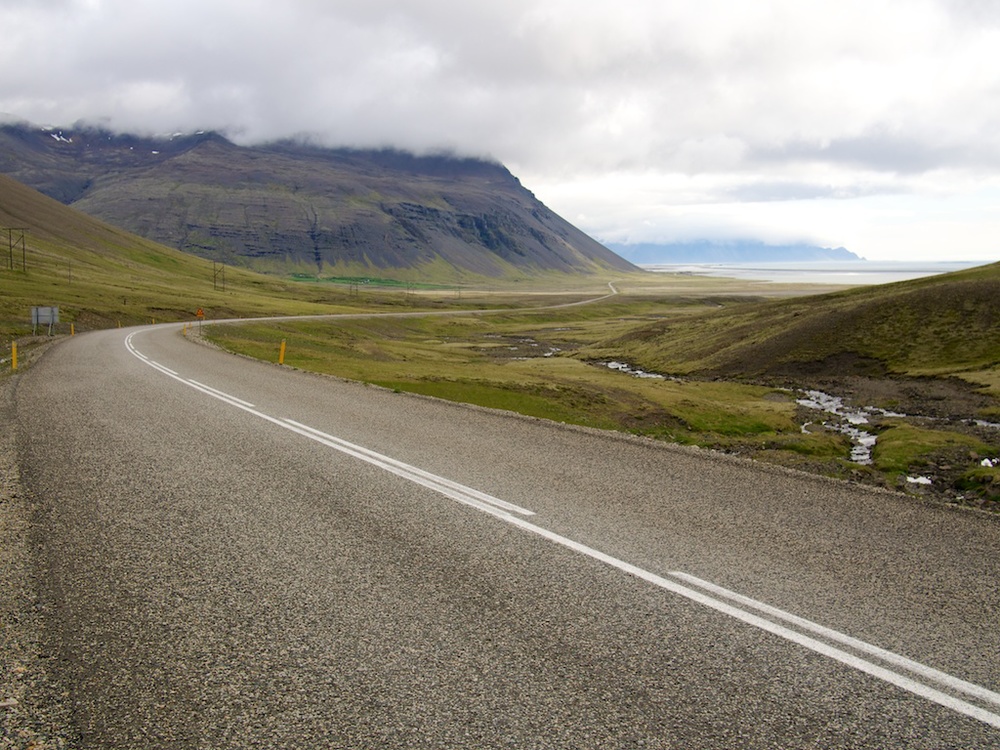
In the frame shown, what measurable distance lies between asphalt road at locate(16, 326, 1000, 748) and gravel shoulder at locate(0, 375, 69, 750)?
161 millimetres

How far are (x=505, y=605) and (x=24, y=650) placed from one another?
15.1 ft

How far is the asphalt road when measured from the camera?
5.45m

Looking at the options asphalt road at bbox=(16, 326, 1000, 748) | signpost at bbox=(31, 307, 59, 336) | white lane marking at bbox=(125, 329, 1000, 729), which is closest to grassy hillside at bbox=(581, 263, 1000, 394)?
asphalt road at bbox=(16, 326, 1000, 748)

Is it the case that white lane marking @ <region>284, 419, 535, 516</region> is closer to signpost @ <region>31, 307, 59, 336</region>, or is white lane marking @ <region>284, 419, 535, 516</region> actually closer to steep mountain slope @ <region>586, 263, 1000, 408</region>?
steep mountain slope @ <region>586, 263, 1000, 408</region>

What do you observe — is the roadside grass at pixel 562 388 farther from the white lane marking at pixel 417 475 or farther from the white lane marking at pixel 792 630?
the white lane marking at pixel 792 630

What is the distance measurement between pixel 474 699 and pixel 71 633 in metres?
4.17

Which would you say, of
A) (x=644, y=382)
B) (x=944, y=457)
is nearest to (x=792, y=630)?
(x=944, y=457)

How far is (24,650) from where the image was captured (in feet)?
21.4

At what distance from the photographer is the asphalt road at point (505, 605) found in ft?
17.9

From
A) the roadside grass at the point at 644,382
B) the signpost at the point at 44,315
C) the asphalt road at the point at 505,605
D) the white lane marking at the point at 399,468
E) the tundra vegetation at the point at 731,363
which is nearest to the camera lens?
the asphalt road at the point at 505,605

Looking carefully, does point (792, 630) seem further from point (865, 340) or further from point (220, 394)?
point (865, 340)

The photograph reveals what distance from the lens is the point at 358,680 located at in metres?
6.00

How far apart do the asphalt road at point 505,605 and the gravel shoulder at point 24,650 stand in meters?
0.16

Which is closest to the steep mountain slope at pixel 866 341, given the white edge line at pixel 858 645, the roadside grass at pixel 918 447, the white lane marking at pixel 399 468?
the roadside grass at pixel 918 447
